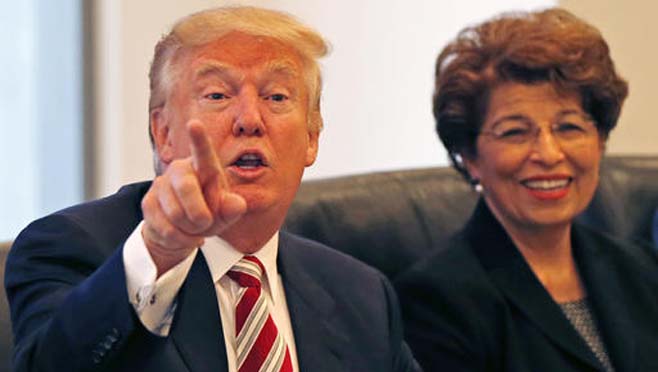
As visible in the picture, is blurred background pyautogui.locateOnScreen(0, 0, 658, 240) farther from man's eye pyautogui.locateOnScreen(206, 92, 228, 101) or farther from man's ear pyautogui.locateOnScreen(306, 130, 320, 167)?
man's eye pyautogui.locateOnScreen(206, 92, 228, 101)

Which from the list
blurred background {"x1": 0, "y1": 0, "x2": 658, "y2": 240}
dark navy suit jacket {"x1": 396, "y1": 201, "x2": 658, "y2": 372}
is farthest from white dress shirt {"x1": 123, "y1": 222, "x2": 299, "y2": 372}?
blurred background {"x1": 0, "y1": 0, "x2": 658, "y2": 240}

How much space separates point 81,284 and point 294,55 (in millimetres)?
533

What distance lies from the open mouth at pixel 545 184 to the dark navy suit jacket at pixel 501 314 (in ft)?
0.35

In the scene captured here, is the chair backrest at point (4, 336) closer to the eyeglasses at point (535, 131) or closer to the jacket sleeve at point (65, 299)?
the jacket sleeve at point (65, 299)

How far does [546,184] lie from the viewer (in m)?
2.80

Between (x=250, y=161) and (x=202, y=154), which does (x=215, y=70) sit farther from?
(x=202, y=154)

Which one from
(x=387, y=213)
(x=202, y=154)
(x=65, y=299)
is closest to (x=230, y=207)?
(x=202, y=154)

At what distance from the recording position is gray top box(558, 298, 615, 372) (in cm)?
272

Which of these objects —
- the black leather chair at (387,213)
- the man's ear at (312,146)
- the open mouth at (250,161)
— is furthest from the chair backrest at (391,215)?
the open mouth at (250,161)

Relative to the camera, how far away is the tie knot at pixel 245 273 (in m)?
1.95

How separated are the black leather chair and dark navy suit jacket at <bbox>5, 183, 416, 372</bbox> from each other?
606 mm

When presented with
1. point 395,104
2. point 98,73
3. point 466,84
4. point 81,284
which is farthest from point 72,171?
point 81,284

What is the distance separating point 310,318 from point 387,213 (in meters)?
0.98

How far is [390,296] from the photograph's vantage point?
2250mm
